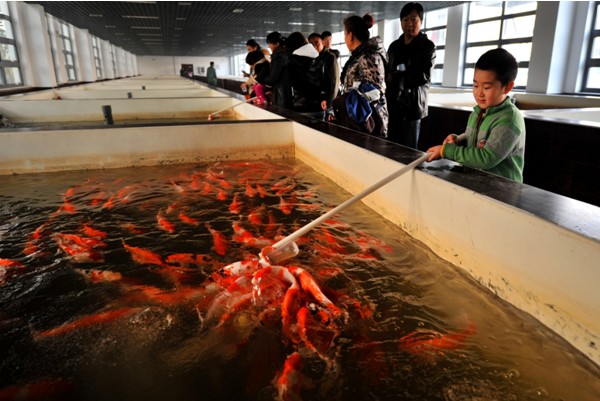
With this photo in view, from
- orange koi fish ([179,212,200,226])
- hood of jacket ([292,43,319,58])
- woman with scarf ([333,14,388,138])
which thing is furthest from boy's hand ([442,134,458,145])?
hood of jacket ([292,43,319,58])

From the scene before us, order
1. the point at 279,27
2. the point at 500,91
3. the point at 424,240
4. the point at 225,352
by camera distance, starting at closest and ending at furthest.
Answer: the point at 225,352, the point at 500,91, the point at 424,240, the point at 279,27

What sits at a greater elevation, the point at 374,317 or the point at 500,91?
the point at 500,91

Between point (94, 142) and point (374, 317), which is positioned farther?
point (94, 142)

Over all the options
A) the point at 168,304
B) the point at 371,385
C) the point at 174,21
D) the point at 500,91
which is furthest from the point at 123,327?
the point at 174,21

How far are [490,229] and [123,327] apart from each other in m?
1.52

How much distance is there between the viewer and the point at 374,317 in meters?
1.58

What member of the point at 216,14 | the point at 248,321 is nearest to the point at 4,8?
the point at 216,14

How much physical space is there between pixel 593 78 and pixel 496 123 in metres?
9.51

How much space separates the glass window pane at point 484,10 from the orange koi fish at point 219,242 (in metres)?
12.2

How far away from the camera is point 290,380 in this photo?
1.25 m

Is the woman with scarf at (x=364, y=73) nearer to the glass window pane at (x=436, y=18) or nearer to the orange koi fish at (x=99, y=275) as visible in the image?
the orange koi fish at (x=99, y=275)

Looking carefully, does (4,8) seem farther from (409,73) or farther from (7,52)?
(409,73)

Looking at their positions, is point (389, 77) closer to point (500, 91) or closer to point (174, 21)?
point (500, 91)

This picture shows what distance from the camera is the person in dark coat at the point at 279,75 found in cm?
509
